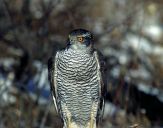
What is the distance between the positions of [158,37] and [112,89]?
16.4ft

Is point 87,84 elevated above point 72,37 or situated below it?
below

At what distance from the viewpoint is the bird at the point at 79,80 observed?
21.9 ft

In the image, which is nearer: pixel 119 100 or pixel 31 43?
pixel 119 100

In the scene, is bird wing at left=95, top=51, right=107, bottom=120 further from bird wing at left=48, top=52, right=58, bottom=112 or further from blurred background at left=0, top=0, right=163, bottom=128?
blurred background at left=0, top=0, right=163, bottom=128

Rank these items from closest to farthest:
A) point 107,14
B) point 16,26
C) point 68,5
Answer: point 16,26, point 68,5, point 107,14

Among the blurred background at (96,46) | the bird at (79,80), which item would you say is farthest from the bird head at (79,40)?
the blurred background at (96,46)

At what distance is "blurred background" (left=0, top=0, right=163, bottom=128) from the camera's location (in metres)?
9.27

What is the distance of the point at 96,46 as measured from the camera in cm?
1226

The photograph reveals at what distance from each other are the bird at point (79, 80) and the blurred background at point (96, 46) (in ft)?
2.06

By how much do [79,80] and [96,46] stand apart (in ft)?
18.0

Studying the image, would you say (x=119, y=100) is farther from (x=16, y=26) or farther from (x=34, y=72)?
(x=16, y=26)

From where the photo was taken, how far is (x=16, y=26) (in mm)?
11031

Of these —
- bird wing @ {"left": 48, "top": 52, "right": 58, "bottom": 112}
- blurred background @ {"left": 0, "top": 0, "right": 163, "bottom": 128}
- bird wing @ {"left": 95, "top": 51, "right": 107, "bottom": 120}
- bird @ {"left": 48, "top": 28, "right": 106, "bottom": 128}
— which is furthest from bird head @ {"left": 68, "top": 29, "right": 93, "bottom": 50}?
blurred background @ {"left": 0, "top": 0, "right": 163, "bottom": 128}

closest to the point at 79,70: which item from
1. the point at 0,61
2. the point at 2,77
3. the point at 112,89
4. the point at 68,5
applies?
the point at 112,89
